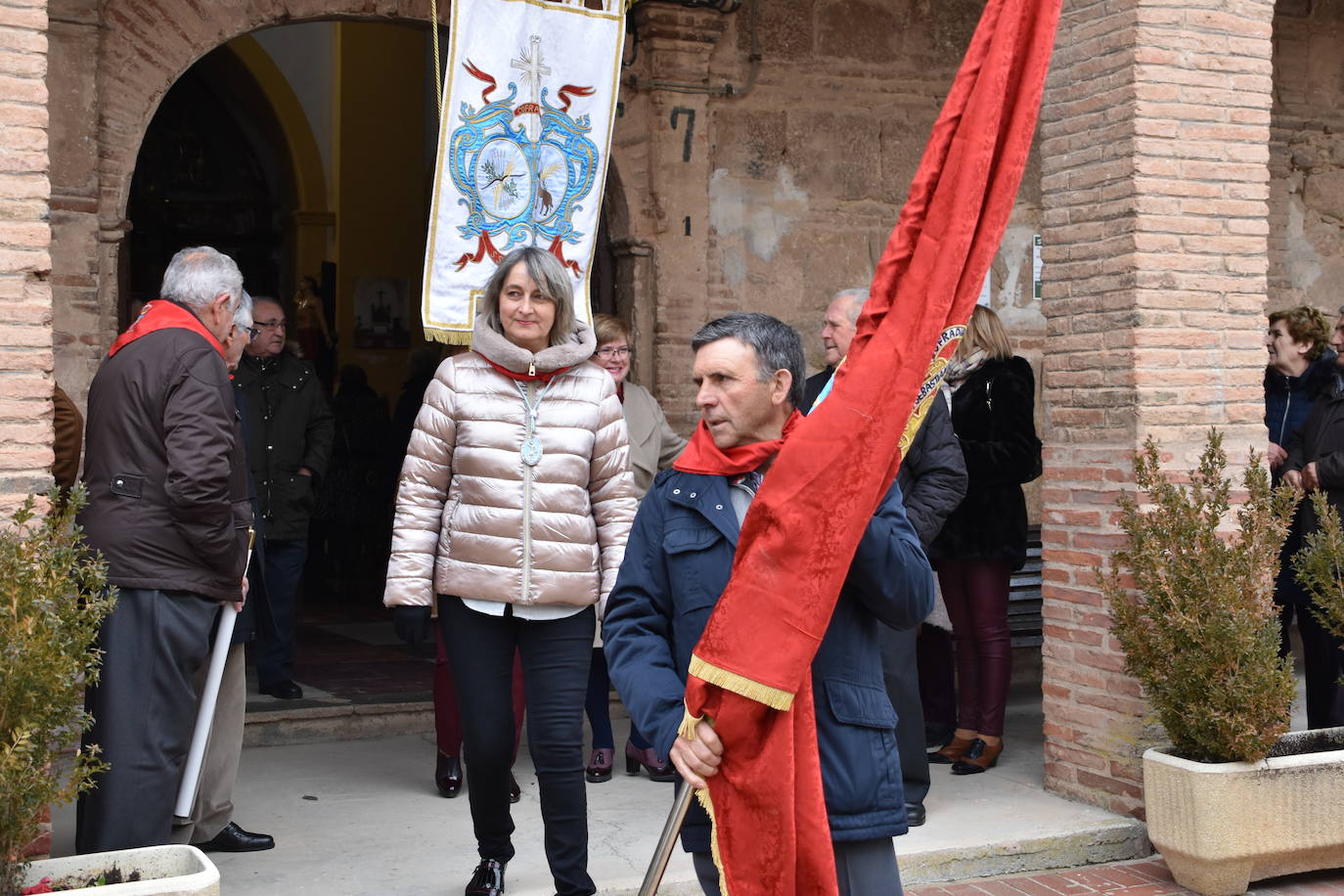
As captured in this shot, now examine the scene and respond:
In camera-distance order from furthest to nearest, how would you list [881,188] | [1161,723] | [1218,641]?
[881,188], [1161,723], [1218,641]

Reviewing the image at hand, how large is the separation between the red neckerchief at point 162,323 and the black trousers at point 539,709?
1084 millimetres

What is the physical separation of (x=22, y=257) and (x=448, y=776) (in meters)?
2.63

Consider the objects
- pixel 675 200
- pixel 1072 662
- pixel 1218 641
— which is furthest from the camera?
pixel 675 200

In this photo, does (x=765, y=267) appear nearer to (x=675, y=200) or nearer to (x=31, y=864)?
(x=675, y=200)

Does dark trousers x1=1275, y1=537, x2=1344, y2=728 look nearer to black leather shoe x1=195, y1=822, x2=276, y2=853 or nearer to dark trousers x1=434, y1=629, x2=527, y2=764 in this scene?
dark trousers x1=434, y1=629, x2=527, y2=764

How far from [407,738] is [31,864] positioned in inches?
130

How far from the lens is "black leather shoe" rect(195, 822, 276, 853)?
16.8ft

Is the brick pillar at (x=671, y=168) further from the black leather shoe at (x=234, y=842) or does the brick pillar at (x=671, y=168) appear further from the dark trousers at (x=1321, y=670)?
the black leather shoe at (x=234, y=842)

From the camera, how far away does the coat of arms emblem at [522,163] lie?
19.7 ft

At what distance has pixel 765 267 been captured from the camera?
335 inches

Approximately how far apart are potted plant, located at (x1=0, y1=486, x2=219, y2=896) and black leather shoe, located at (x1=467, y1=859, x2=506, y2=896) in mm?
1059

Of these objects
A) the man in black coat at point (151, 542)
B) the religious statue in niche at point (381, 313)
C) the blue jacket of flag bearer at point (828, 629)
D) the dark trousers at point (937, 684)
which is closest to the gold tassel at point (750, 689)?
the blue jacket of flag bearer at point (828, 629)

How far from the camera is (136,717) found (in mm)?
4281

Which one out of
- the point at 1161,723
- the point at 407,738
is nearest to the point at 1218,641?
the point at 1161,723
